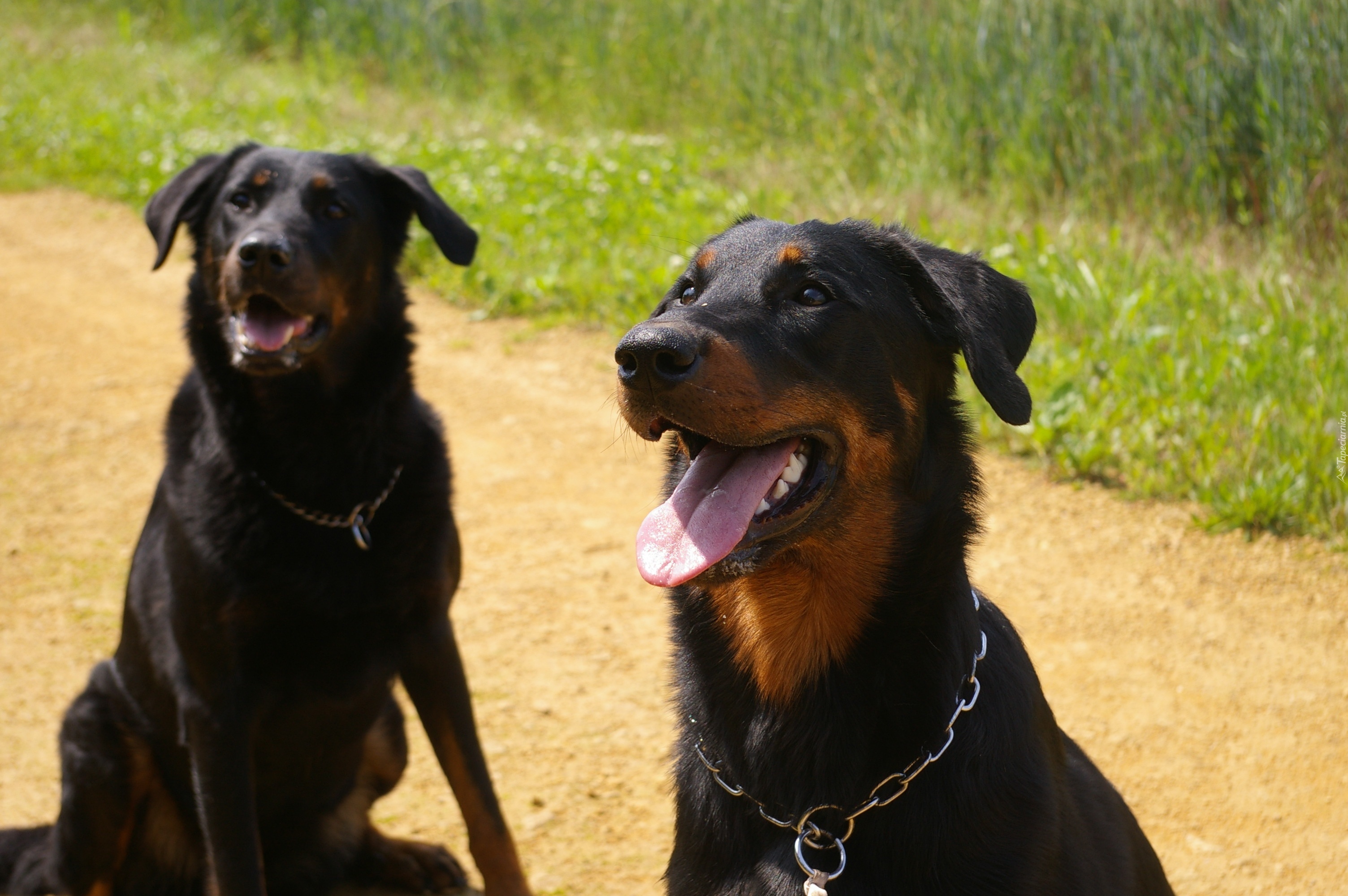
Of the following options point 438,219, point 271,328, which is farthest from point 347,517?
point 438,219

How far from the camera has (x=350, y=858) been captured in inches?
131

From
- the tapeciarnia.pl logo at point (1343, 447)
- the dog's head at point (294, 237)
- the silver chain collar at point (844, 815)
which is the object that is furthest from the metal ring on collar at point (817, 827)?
the tapeciarnia.pl logo at point (1343, 447)

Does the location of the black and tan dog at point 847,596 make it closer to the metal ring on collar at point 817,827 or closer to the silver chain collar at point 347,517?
the metal ring on collar at point 817,827

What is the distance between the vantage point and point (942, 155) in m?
7.92

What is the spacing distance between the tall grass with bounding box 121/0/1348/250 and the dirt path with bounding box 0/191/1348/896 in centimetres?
257

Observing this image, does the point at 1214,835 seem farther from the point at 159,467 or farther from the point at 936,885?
the point at 159,467

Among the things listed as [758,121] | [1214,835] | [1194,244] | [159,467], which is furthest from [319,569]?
[758,121]

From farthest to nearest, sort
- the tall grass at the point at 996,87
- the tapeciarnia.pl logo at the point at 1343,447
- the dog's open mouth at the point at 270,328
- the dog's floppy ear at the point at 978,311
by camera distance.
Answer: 1. the tall grass at the point at 996,87
2. the tapeciarnia.pl logo at the point at 1343,447
3. the dog's open mouth at the point at 270,328
4. the dog's floppy ear at the point at 978,311

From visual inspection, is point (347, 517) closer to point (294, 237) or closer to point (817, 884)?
point (294, 237)

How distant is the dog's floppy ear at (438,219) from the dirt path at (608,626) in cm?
164

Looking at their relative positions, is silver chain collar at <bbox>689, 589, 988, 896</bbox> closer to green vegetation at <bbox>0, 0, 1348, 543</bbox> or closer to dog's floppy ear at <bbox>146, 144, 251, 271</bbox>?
dog's floppy ear at <bbox>146, 144, 251, 271</bbox>

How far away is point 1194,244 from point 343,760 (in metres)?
5.71

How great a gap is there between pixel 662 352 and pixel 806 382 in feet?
1.12

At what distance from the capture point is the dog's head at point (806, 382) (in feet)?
7.11
